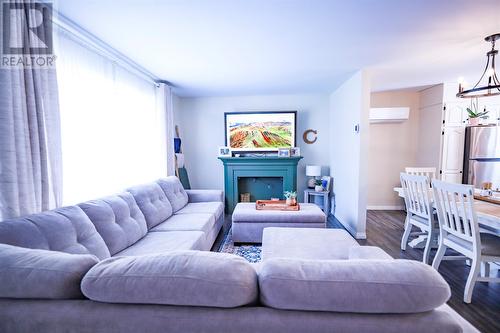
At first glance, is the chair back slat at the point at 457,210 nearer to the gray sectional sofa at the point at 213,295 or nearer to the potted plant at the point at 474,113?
the gray sectional sofa at the point at 213,295

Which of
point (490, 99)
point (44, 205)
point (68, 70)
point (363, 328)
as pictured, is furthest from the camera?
point (490, 99)

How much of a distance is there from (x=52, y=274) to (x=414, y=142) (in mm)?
5449

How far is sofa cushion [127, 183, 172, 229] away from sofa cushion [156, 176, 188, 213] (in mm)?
110

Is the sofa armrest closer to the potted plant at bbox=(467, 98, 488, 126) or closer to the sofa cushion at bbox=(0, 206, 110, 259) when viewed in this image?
the sofa cushion at bbox=(0, 206, 110, 259)

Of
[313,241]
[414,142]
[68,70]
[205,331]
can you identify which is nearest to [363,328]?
[205,331]

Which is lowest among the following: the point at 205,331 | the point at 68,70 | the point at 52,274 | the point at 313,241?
the point at 313,241

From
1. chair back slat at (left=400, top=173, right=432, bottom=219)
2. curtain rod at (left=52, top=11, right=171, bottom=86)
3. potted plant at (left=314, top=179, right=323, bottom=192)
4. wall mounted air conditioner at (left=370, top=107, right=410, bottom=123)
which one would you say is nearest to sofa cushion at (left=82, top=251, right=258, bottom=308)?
curtain rod at (left=52, top=11, right=171, bottom=86)

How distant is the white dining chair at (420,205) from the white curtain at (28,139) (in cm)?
347

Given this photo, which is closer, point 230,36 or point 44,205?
point 44,205

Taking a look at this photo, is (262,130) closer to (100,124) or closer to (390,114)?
(390,114)

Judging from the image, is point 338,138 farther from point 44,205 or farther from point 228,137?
point 44,205

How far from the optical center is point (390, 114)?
406 cm

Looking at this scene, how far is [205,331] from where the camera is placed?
68 centimetres

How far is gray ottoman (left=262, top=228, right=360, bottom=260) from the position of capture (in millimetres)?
1657
